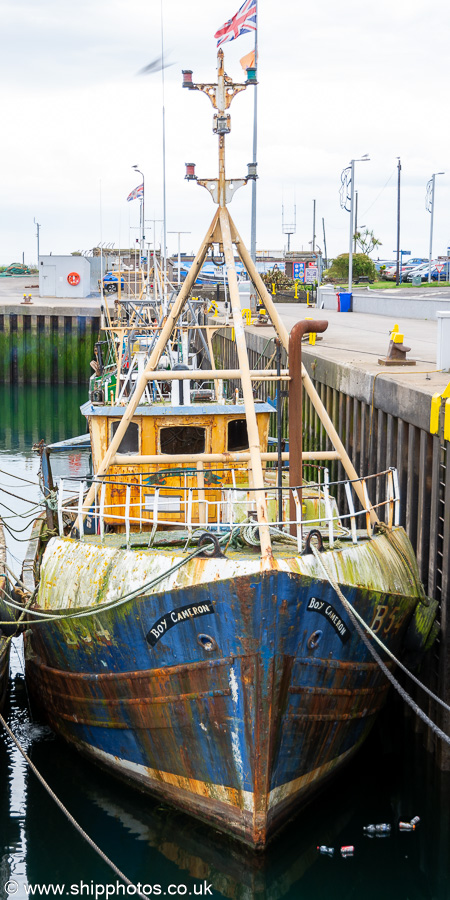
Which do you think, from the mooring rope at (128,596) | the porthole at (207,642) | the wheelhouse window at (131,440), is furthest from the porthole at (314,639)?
the wheelhouse window at (131,440)

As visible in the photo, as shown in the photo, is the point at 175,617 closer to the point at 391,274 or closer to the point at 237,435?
the point at 237,435

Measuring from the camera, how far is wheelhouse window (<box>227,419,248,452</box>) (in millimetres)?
10852

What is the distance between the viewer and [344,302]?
115 feet

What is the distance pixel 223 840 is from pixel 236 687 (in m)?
1.67

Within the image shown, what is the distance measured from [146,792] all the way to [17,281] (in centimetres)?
7166

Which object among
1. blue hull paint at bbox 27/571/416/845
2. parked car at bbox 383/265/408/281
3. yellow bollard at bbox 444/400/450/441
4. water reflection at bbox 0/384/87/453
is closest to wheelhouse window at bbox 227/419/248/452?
yellow bollard at bbox 444/400/450/441

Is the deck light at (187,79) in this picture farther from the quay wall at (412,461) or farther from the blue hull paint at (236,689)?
the blue hull paint at (236,689)

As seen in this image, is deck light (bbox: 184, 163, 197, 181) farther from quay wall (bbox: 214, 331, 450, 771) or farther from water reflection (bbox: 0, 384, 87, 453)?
water reflection (bbox: 0, 384, 87, 453)

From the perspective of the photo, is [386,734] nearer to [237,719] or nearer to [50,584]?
[237,719]

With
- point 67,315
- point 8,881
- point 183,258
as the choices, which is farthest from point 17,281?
A: point 8,881

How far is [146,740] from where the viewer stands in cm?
870

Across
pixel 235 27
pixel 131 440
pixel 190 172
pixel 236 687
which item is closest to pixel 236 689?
pixel 236 687

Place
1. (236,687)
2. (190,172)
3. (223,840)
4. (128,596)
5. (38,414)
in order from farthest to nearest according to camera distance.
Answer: (38,414), (190,172), (223,840), (128,596), (236,687)

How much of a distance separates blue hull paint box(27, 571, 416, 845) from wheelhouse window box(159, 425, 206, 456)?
2614mm
